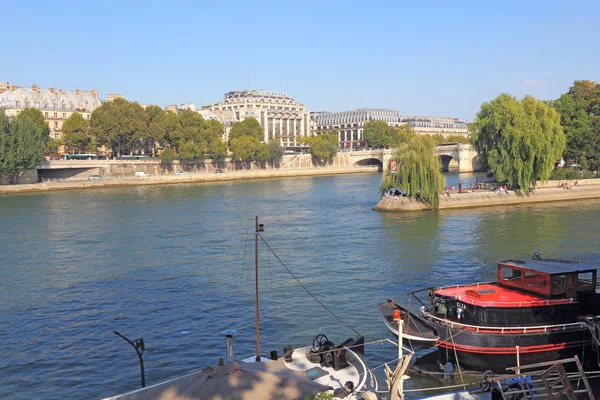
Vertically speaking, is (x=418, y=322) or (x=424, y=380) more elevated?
(x=418, y=322)

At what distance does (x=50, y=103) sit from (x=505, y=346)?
122 metres

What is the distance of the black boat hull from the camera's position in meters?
18.5

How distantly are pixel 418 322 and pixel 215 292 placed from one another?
11.4 m

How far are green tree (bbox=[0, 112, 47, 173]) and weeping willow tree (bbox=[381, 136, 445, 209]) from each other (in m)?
52.6

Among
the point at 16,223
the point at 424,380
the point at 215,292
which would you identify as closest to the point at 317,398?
the point at 424,380

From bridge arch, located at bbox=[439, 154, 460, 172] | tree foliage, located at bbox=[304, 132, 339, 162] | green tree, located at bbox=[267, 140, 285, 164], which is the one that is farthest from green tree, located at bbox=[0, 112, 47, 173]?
bridge arch, located at bbox=[439, 154, 460, 172]

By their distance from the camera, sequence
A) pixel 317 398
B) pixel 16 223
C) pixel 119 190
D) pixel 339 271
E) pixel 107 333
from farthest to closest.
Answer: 1. pixel 119 190
2. pixel 16 223
3. pixel 339 271
4. pixel 107 333
5. pixel 317 398

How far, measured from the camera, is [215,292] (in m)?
28.1

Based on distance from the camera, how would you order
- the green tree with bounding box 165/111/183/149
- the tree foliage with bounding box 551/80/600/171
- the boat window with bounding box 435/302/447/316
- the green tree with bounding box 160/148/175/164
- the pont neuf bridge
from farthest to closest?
the green tree with bounding box 165/111/183/149 → the green tree with bounding box 160/148/175/164 → the pont neuf bridge → the tree foliage with bounding box 551/80/600/171 → the boat window with bounding box 435/302/447/316

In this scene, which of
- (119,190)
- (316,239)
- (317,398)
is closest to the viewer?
(317,398)

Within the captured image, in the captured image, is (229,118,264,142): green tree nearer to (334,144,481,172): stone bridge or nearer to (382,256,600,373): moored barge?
(334,144,481,172): stone bridge

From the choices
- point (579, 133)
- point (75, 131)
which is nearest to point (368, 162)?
point (75, 131)

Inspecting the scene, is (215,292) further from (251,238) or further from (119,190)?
(119,190)

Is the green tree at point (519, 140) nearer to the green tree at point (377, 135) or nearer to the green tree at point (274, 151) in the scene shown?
the green tree at point (274, 151)
